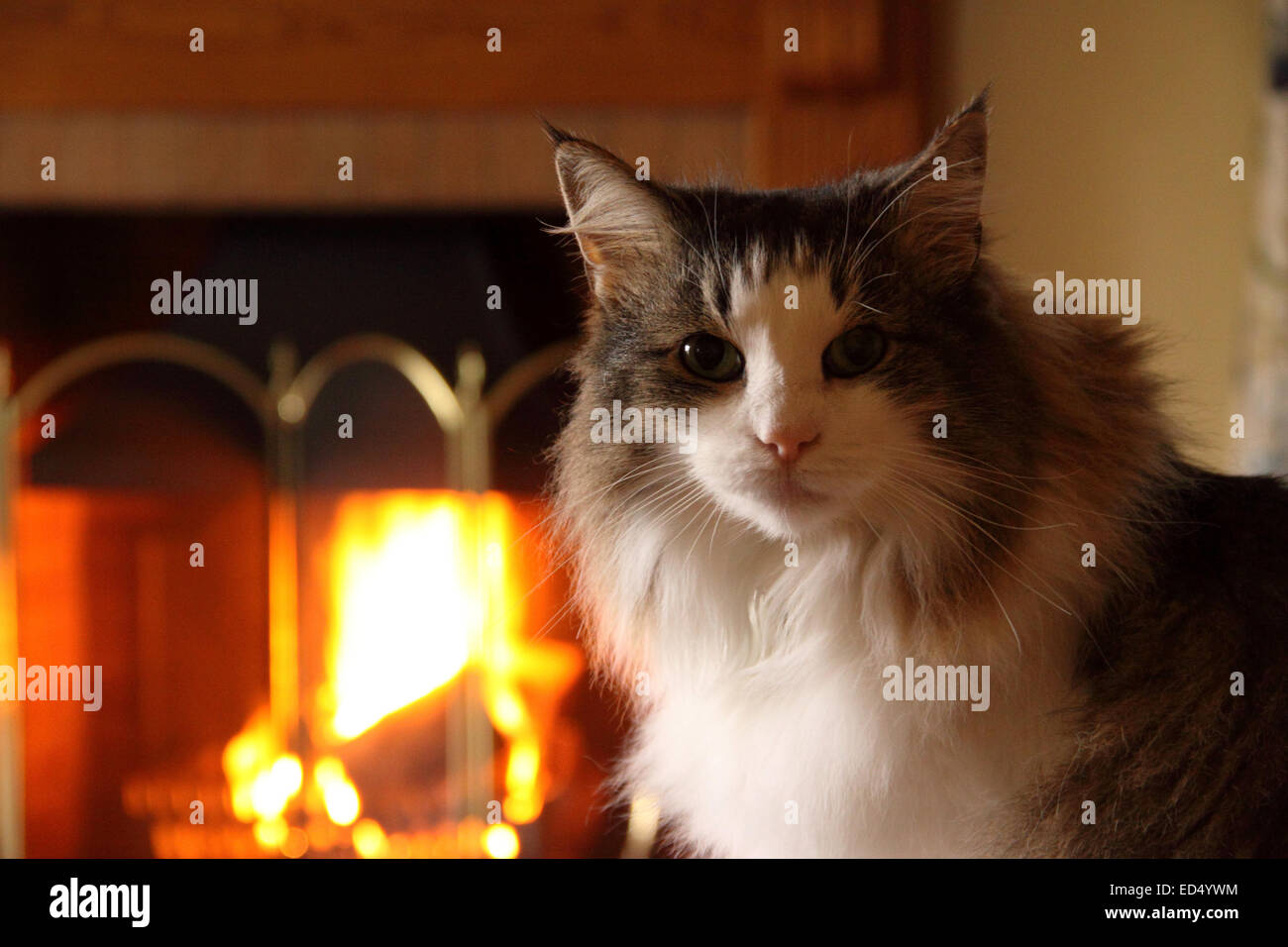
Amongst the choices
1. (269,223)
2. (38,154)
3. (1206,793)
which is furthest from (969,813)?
(38,154)

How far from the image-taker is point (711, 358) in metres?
0.78

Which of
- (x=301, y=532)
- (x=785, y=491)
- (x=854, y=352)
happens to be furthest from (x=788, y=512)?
(x=301, y=532)

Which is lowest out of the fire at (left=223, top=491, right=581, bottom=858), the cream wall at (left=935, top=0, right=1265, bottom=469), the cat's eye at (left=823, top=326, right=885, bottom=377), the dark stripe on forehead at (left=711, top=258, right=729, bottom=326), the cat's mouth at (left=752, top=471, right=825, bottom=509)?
the fire at (left=223, top=491, right=581, bottom=858)

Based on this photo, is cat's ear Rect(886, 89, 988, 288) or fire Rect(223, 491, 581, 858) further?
fire Rect(223, 491, 581, 858)

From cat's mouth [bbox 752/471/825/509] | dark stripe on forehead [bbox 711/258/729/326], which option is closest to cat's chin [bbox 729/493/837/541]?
cat's mouth [bbox 752/471/825/509]

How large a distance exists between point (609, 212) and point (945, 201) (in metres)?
0.26

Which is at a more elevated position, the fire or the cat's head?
the cat's head

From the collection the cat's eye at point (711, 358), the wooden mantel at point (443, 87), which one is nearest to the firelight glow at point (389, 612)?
the wooden mantel at point (443, 87)

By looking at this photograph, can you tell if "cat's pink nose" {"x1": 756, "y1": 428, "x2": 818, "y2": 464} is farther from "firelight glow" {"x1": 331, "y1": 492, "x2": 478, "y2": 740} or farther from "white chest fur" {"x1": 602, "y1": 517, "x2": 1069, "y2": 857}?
"firelight glow" {"x1": 331, "y1": 492, "x2": 478, "y2": 740}

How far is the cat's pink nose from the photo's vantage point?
2.30 ft

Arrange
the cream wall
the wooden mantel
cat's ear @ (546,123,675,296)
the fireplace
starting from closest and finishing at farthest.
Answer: cat's ear @ (546,123,675,296) → the cream wall → the wooden mantel → the fireplace

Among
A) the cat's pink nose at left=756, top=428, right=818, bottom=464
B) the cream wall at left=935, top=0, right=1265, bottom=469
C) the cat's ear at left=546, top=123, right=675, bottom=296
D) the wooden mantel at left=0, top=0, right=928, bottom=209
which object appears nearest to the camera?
the cat's pink nose at left=756, top=428, right=818, bottom=464

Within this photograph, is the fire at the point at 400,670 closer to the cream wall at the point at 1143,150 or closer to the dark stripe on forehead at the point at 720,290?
the cream wall at the point at 1143,150

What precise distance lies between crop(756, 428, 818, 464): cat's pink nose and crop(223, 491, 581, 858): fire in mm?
1370
